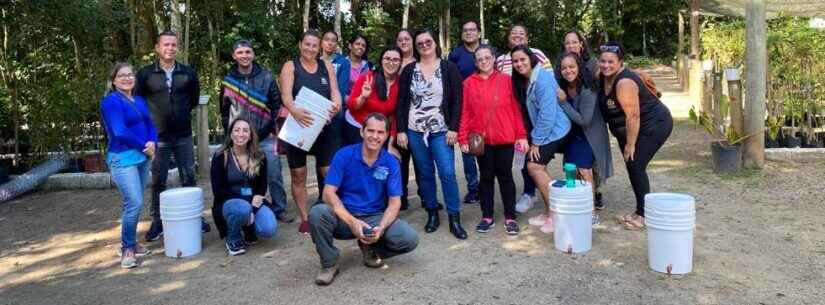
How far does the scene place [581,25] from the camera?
2862 centimetres

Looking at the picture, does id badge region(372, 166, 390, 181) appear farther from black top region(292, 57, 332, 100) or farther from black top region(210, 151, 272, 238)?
black top region(292, 57, 332, 100)

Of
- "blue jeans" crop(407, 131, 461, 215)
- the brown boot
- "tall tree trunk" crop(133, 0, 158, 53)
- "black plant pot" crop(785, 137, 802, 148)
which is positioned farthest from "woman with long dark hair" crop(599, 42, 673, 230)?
"tall tree trunk" crop(133, 0, 158, 53)

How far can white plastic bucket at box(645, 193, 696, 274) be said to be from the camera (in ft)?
12.5

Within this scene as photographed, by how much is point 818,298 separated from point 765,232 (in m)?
1.36

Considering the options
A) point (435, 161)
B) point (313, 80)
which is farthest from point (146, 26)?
point (435, 161)

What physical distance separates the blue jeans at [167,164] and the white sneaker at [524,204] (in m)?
2.74

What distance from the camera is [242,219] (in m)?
4.45

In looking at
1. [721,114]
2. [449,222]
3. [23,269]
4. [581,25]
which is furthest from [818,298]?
[581,25]

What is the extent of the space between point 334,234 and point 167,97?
1907 millimetres

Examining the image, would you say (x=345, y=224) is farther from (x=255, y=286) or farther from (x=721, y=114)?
(x=721, y=114)

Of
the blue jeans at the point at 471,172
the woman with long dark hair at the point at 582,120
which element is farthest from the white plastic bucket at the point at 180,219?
the woman with long dark hair at the point at 582,120

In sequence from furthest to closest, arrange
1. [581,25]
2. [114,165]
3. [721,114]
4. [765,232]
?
[581,25]
[721,114]
[765,232]
[114,165]

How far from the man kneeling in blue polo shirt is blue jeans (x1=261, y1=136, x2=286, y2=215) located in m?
1.45

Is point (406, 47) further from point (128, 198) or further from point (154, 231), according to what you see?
point (154, 231)
